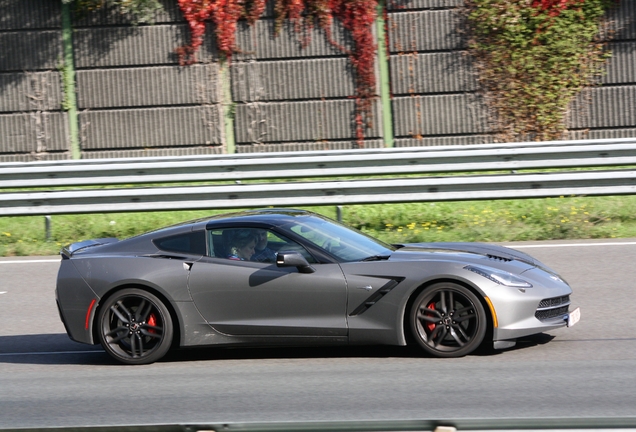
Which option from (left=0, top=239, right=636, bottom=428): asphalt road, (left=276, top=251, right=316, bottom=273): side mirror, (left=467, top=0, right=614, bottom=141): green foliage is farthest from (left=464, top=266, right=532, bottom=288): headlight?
(left=467, top=0, right=614, bottom=141): green foliage

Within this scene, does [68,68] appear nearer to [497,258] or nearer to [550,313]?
[497,258]

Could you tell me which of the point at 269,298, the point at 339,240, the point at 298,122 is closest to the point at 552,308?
the point at 339,240

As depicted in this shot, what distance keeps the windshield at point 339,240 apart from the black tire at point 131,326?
127 cm

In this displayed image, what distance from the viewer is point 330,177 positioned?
12812mm

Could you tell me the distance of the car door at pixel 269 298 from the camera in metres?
6.64

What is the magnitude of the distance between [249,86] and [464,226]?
19.0 ft

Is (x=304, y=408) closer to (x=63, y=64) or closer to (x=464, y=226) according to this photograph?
(x=464, y=226)

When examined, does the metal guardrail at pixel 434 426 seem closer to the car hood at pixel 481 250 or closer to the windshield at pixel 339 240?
the windshield at pixel 339 240

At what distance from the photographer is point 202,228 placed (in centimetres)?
716

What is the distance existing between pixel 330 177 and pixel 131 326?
6.20m

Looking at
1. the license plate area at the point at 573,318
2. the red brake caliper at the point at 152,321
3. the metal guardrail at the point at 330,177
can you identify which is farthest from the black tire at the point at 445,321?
the metal guardrail at the point at 330,177

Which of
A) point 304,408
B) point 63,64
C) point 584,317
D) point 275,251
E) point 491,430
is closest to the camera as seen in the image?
point 491,430

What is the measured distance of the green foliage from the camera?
607 inches

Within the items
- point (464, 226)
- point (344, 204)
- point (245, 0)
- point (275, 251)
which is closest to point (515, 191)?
point (464, 226)
